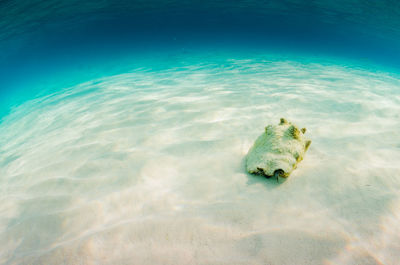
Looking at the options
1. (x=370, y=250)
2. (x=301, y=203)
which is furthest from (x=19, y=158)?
(x=370, y=250)

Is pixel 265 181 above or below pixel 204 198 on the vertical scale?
above

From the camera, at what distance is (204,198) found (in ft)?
6.56

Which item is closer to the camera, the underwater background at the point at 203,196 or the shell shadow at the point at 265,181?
the underwater background at the point at 203,196

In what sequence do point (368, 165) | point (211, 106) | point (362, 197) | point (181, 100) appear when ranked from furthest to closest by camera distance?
point (181, 100) < point (211, 106) < point (368, 165) < point (362, 197)

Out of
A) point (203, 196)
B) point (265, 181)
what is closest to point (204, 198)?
point (203, 196)

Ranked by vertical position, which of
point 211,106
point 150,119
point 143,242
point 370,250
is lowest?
point 370,250

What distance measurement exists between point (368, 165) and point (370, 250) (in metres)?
1.26

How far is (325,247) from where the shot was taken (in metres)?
1.40

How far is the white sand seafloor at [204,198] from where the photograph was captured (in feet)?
4.81

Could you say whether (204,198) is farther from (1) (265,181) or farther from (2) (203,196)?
(1) (265,181)

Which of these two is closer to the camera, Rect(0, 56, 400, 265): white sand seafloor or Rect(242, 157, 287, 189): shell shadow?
Rect(0, 56, 400, 265): white sand seafloor

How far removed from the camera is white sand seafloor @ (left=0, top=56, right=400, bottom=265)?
1465 millimetres

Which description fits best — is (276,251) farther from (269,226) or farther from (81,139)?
(81,139)

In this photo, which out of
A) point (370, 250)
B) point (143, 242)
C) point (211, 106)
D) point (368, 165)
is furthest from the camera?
point (211, 106)
